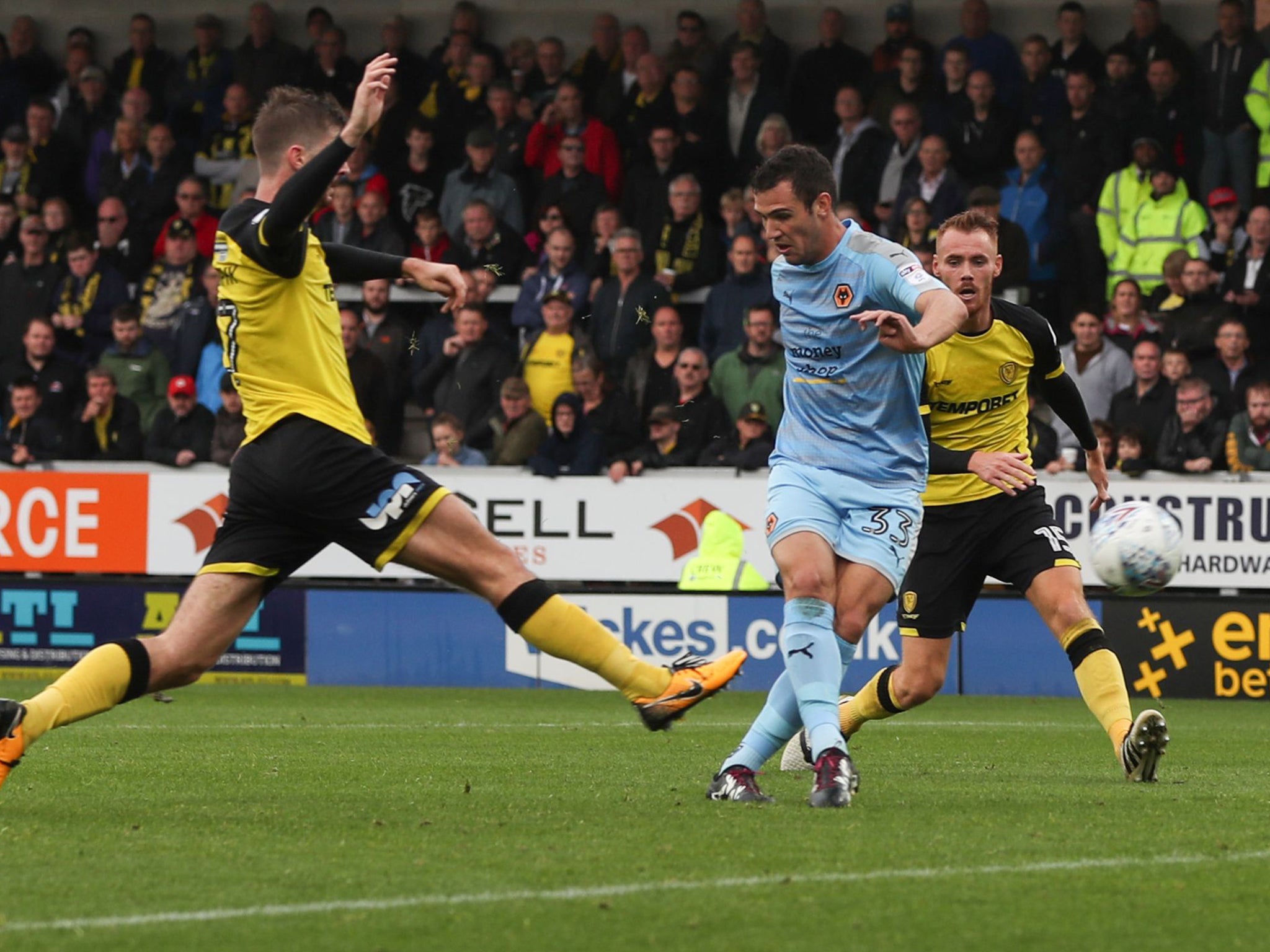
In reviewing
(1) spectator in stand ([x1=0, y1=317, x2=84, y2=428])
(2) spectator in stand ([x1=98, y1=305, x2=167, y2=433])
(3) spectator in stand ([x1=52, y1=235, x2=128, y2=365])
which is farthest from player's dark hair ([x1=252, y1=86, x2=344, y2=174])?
(3) spectator in stand ([x1=52, y1=235, x2=128, y2=365])

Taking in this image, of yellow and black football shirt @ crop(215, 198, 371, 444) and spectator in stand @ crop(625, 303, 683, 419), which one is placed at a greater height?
spectator in stand @ crop(625, 303, 683, 419)

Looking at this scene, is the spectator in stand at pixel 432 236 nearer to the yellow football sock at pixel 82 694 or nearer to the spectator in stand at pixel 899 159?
the spectator in stand at pixel 899 159

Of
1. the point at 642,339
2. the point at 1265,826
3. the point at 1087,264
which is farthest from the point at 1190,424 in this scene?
the point at 1265,826

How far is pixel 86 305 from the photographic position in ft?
59.0

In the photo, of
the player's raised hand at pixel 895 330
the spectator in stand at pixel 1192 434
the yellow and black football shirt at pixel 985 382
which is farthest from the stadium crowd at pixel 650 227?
the player's raised hand at pixel 895 330

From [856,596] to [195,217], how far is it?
12.9m

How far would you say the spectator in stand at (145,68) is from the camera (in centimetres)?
2036

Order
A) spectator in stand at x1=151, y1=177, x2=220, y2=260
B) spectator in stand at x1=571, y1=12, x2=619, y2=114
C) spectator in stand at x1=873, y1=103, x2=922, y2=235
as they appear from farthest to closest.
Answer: spectator in stand at x1=571, y1=12, x2=619, y2=114 < spectator in stand at x1=151, y1=177, x2=220, y2=260 < spectator in stand at x1=873, y1=103, x2=922, y2=235

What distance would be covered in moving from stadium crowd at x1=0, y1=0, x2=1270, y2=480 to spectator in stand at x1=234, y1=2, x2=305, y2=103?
35 mm

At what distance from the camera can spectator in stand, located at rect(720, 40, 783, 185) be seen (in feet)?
58.1

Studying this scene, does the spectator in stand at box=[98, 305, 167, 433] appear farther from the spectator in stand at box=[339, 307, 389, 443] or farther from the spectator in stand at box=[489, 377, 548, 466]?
the spectator in stand at box=[489, 377, 548, 466]

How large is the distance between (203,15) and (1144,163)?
33.2ft

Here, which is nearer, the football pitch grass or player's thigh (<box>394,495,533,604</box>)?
the football pitch grass

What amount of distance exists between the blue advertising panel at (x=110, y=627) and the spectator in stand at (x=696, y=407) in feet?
11.0
